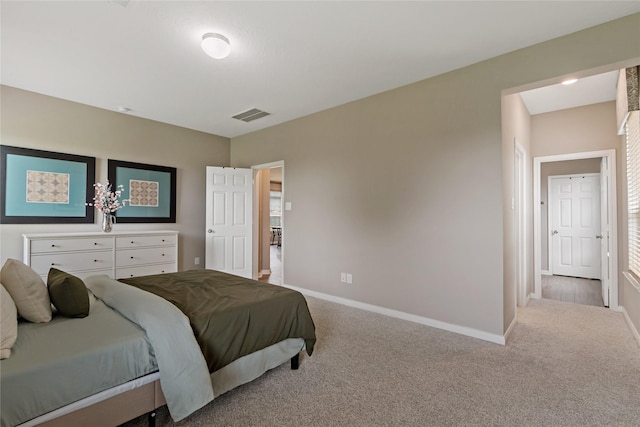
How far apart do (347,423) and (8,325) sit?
1.72m

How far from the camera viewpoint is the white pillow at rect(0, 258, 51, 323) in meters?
1.56

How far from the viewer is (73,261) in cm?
340

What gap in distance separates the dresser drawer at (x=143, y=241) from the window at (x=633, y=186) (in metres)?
5.48

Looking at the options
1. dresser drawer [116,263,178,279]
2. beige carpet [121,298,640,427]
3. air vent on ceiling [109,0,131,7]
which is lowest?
beige carpet [121,298,640,427]

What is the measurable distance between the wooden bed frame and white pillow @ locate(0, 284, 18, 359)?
13.8 inches

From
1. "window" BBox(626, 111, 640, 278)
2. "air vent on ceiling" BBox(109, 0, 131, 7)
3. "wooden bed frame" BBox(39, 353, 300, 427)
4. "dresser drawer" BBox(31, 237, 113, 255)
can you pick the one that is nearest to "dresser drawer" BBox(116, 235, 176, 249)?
"dresser drawer" BBox(31, 237, 113, 255)

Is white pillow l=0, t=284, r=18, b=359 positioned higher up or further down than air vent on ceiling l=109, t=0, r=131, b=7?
further down

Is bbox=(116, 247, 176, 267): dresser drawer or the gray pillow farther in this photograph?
bbox=(116, 247, 176, 267): dresser drawer

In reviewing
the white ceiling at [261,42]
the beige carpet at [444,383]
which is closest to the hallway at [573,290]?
the beige carpet at [444,383]

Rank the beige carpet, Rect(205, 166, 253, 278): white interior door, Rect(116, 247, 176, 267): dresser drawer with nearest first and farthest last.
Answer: the beige carpet
Rect(116, 247, 176, 267): dresser drawer
Rect(205, 166, 253, 278): white interior door

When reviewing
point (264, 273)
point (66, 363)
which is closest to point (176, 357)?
point (66, 363)

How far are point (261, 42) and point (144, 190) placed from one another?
3.10 m

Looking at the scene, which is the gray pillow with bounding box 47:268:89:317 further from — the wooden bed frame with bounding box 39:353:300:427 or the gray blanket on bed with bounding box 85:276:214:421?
the wooden bed frame with bounding box 39:353:300:427

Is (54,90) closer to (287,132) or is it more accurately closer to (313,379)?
(287,132)
